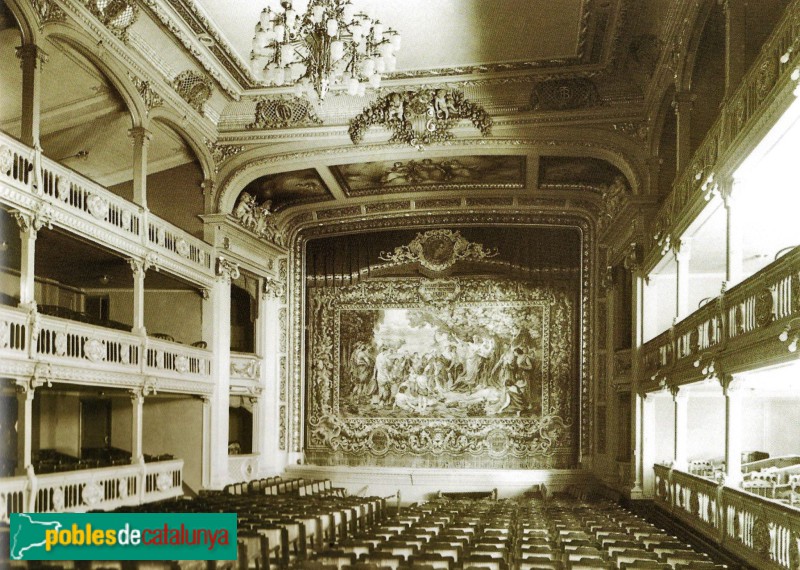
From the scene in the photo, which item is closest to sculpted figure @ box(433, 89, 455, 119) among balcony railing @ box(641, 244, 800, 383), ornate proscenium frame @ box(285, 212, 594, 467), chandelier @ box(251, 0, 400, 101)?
chandelier @ box(251, 0, 400, 101)

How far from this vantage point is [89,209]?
43.1ft

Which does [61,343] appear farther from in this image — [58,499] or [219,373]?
[219,373]

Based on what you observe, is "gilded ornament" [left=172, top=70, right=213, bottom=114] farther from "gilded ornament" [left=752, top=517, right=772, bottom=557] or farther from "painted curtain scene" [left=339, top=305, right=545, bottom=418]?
"gilded ornament" [left=752, top=517, right=772, bottom=557]

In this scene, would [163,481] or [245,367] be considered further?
[245,367]

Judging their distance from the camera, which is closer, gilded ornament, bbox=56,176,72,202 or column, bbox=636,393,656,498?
gilded ornament, bbox=56,176,72,202

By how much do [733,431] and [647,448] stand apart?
5060 millimetres

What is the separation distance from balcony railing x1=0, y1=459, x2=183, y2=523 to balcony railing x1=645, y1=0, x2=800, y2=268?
959 cm

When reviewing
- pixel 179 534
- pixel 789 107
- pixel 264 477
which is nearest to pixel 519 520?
pixel 179 534

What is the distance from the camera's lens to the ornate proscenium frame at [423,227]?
20859mm

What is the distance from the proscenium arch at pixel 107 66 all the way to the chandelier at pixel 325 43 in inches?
130

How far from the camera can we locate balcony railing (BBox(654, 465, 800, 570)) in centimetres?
789

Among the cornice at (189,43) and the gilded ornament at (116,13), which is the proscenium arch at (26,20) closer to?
the gilded ornament at (116,13)

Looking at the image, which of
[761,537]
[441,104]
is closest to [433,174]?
[441,104]

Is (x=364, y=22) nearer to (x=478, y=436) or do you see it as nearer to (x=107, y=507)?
(x=107, y=507)
